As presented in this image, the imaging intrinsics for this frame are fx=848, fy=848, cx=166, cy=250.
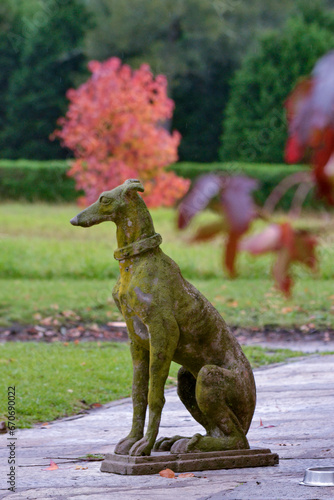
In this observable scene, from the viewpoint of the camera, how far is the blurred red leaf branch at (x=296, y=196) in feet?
4.39

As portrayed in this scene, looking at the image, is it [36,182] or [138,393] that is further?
[36,182]

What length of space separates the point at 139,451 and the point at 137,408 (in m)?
0.29

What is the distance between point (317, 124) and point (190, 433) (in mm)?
4965

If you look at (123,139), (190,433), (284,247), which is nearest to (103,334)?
(190,433)

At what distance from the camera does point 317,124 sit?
133 cm

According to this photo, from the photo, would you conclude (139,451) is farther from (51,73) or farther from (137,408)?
(51,73)

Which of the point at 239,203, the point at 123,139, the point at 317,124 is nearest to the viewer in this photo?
the point at 317,124

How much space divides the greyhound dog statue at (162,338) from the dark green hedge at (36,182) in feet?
92.1

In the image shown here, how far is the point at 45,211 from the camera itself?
27.3m

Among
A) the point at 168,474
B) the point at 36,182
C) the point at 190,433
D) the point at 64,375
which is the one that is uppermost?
the point at 36,182

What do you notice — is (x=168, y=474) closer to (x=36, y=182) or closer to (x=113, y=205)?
(x=113, y=205)

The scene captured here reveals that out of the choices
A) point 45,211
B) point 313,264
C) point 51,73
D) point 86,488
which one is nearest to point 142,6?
point 51,73

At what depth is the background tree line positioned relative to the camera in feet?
115

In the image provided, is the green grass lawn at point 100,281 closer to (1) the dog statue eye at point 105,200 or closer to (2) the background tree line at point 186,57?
(1) the dog statue eye at point 105,200
